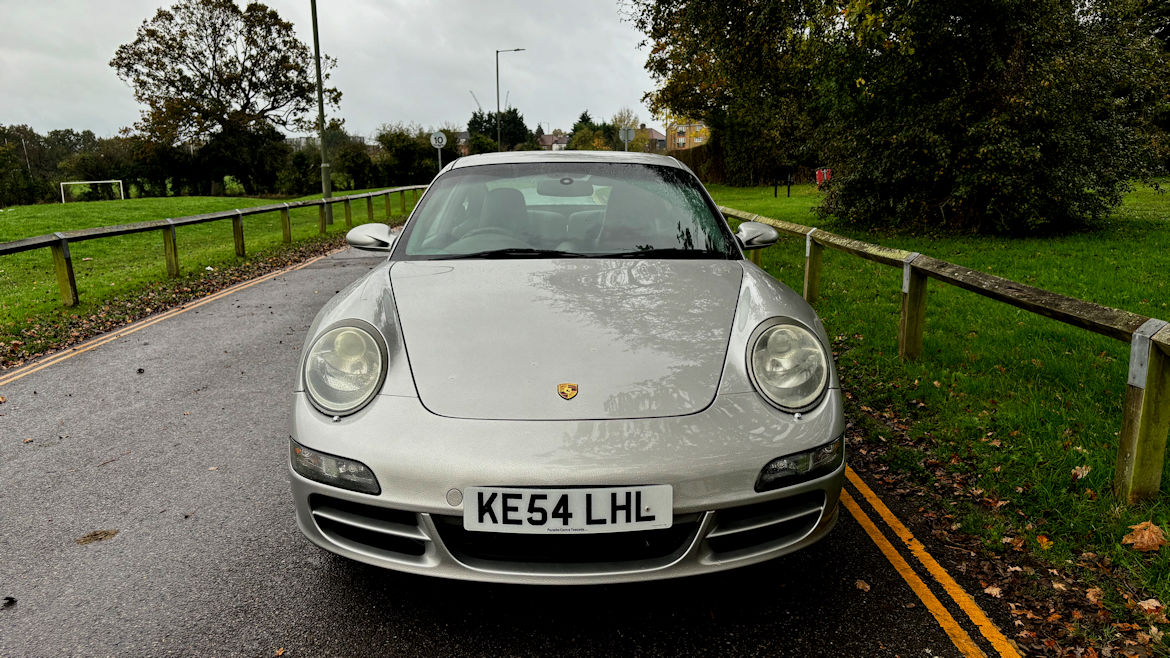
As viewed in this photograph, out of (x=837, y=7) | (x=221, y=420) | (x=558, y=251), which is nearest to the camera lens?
(x=558, y=251)

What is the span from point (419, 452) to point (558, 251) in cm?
140

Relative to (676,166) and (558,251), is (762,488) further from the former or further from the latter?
(676,166)

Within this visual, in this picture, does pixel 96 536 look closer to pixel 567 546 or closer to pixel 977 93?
pixel 567 546

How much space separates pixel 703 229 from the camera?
11.4 feet

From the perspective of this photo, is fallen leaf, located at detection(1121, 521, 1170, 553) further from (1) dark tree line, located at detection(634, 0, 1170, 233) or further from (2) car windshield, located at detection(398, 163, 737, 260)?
(1) dark tree line, located at detection(634, 0, 1170, 233)

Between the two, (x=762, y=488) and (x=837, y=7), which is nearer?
(x=762, y=488)

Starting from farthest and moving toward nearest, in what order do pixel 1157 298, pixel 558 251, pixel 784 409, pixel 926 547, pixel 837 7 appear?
pixel 837 7 → pixel 1157 298 → pixel 558 251 → pixel 926 547 → pixel 784 409

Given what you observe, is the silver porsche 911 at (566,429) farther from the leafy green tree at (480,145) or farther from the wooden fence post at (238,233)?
the leafy green tree at (480,145)

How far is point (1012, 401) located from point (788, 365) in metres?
2.69

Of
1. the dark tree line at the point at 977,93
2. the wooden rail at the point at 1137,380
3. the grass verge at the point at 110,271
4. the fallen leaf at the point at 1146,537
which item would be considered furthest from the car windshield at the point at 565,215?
the dark tree line at the point at 977,93

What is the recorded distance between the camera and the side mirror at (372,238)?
12.3 ft

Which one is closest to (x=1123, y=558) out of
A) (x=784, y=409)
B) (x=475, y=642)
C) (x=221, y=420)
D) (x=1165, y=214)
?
(x=784, y=409)

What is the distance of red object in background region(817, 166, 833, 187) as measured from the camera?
14492mm

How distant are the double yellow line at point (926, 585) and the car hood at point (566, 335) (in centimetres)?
115
